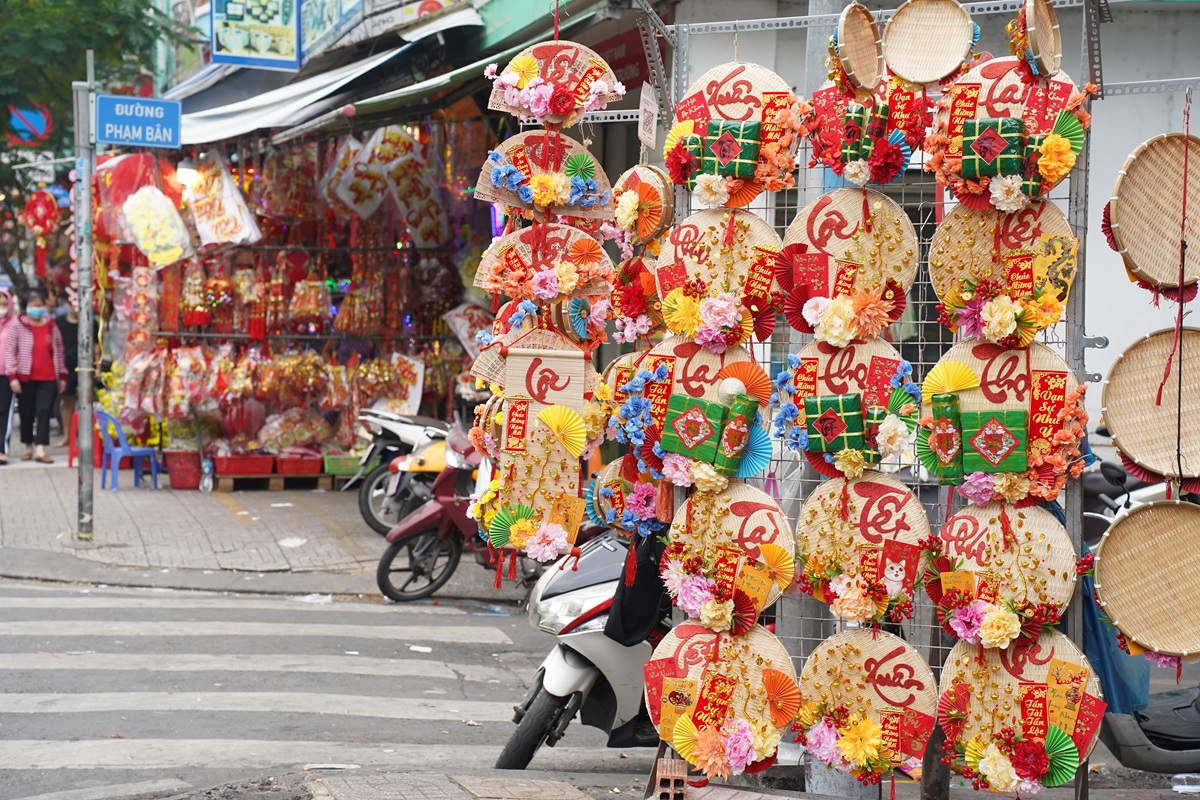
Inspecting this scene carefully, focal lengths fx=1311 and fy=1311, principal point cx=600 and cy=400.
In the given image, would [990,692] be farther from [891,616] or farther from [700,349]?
[700,349]

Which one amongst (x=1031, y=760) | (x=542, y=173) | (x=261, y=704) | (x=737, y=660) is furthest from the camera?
(x=261, y=704)

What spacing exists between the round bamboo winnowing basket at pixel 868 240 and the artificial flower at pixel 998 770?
4.74 ft

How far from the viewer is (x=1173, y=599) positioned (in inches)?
149

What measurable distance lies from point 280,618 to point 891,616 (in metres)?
5.10

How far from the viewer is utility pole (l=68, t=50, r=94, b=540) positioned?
402 inches

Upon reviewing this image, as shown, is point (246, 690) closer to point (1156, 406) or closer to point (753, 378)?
point (753, 378)

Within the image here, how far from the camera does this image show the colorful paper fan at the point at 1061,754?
3.87m

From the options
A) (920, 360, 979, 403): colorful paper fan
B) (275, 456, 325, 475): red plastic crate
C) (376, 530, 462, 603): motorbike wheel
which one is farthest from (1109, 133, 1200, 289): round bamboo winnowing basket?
(275, 456, 325, 475): red plastic crate

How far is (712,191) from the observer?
13.9ft

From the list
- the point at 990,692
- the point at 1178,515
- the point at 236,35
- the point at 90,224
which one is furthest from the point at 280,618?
the point at 236,35

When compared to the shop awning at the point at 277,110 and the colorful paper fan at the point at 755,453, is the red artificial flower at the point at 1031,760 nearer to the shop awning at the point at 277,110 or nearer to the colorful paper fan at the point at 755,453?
the colorful paper fan at the point at 755,453

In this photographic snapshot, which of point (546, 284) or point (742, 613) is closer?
point (742, 613)

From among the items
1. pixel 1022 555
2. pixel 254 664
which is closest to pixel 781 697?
pixel 1022 555

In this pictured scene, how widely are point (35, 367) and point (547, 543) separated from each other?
40.7 ft
